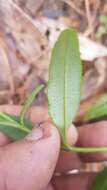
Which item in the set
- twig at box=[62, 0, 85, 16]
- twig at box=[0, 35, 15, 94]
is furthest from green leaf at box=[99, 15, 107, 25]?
twig at box=[0, 35, 15, 94]

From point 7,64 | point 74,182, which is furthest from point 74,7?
point 74,182

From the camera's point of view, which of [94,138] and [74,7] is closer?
[94,138]

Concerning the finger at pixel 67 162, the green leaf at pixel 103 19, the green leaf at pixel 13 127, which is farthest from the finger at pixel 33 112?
the green leaf at pixel 103 19

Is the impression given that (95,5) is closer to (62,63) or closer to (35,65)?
(35,65)

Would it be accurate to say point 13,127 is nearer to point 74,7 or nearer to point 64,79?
point 64,79

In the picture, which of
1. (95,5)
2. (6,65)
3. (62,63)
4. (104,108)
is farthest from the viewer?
(95,5)

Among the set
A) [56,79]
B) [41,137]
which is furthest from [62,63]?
[41,137]

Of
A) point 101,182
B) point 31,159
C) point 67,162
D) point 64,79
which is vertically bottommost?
point 67,162
